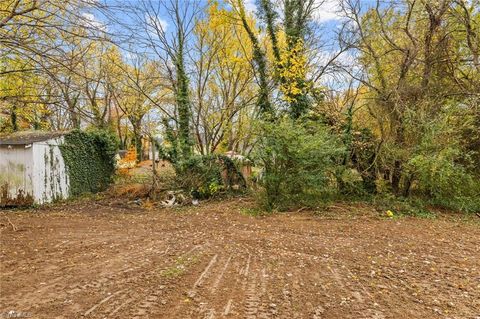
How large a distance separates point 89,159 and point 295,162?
27.3 ft

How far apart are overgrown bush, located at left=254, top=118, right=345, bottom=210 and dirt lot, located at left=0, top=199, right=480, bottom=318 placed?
4.10 feet

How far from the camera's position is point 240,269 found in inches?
157

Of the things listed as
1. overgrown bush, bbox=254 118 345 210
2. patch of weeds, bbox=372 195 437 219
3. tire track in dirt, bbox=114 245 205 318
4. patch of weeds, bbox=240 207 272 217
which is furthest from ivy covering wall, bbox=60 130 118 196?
patch of weeds, bbox=372 195 437 219

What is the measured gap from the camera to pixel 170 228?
260 inches

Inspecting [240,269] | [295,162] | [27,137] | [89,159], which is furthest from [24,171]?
[240,269]

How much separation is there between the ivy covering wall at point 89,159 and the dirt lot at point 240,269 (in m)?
4.83

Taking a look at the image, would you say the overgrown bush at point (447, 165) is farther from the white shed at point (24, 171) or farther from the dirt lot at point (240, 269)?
the white shed at point (24, 171)

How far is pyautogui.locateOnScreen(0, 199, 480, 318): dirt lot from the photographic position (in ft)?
9.46

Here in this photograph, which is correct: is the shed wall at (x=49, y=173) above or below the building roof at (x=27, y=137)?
below

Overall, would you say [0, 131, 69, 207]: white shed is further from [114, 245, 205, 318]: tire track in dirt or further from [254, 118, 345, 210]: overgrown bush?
[114, 245, 205, 318]: tire track in dirt

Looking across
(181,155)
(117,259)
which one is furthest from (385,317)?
(181,155)

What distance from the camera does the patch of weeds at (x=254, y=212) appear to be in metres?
8.16

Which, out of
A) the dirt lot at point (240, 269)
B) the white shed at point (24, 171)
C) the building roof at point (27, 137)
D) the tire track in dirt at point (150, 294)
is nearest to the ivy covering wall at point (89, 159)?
the building roof at point (27, 137)

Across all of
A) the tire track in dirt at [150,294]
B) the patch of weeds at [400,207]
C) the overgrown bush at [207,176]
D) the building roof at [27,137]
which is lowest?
the patch of weeds at [400,207]
